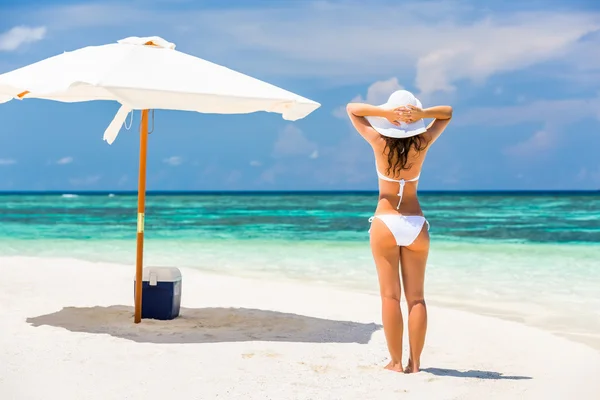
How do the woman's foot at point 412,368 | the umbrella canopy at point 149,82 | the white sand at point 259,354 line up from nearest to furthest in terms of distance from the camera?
the white sand at point 259,354 < the woman's foot at point 412,368 < the umbrella canopy at point 149,82

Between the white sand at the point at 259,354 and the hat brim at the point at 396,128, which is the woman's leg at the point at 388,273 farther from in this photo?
the hat brim at the point at 396,128

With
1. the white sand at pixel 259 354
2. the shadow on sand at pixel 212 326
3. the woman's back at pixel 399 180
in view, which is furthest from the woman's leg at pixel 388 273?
the shadow on sand at pixel 212 326

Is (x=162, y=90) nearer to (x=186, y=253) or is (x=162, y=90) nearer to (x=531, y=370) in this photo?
(x=531, y=370)

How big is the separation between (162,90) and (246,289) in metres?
3.89

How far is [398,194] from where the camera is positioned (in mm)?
4379

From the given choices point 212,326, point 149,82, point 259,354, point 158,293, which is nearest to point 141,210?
point 158,293

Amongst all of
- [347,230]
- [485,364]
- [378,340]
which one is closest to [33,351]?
[378,340]

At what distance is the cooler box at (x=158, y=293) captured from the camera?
6.02 meters

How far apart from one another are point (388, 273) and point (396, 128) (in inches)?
33.5

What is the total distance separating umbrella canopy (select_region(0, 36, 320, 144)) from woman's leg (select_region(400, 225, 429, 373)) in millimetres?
1500

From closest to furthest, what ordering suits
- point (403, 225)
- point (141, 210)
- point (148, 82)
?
point (403, 225)
point (148, 82)
point (141, 210)

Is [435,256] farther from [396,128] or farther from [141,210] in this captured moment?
[396,128]

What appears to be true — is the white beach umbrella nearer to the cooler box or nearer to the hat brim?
the cooler box

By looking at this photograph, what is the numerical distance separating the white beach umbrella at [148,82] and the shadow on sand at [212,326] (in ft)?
1.96
